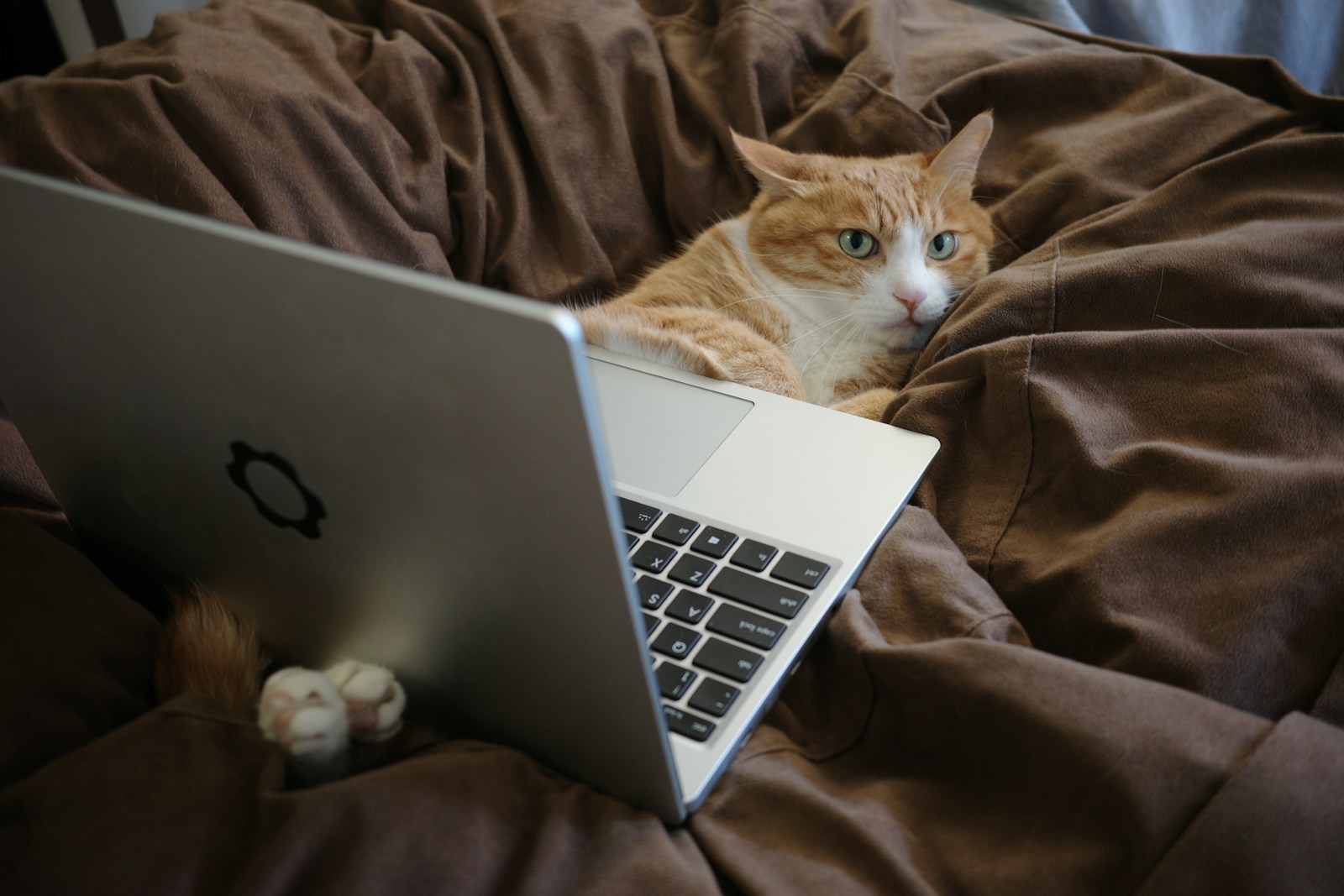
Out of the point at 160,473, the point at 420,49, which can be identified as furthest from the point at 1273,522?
the point at 420,49

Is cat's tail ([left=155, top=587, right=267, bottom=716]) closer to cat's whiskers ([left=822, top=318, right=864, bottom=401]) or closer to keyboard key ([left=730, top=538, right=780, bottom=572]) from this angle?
keyboard key ([left=730, top=538, right=780, bottom=572])

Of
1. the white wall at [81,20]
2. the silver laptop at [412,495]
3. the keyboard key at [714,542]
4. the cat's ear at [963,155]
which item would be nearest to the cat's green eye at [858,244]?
the cat's ear at [963,155]

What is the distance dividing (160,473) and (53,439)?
13cm

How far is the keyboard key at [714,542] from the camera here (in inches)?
31.2

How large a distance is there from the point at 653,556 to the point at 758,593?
3.7 inches

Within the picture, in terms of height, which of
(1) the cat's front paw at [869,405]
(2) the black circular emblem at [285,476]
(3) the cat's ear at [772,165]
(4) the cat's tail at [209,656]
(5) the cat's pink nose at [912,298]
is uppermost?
(2) the black circular emblem at [285,476]

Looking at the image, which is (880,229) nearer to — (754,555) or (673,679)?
(754,555)

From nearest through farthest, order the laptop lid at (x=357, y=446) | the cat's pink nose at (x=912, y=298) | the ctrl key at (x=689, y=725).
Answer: the laptop lid at (x=357, y=446) → the ctrl key at (x=689, y=725) → the cat's pink nose at (x=912, y=298)

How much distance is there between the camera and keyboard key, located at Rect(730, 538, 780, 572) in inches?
30.7

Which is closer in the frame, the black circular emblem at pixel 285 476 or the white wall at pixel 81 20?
the black circular emblem at pixel 285 476

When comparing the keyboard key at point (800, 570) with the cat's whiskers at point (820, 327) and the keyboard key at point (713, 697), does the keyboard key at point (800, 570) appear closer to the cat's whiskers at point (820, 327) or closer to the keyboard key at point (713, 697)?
the keyboard key at point (713, 697)

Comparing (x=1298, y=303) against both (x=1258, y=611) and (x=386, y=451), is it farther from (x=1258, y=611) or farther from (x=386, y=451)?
(x=386, y=451)

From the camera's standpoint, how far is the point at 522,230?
4.09 feet

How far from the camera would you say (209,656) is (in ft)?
2.30
